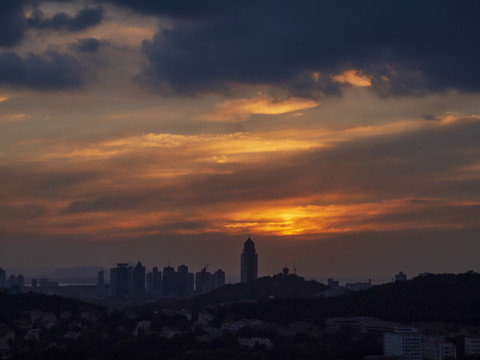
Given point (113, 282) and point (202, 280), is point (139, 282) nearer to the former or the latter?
point (113, 282)

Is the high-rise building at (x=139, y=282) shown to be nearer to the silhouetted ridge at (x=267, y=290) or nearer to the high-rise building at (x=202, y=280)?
the high-rise building at (x=202, y=280)

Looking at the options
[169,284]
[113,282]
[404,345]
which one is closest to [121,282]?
[113,282]

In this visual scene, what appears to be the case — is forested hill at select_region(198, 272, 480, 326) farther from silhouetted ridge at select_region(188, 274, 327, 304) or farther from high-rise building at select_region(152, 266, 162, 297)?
high-rise building at select_region(152, 266, 162, 297)

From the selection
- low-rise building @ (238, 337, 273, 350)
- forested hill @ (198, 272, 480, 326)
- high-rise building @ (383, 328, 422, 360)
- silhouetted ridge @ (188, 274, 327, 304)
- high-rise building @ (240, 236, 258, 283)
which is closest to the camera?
high-rise building @ (383, 328, 422, 360)

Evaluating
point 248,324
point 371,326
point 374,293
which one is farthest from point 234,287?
point 371,326

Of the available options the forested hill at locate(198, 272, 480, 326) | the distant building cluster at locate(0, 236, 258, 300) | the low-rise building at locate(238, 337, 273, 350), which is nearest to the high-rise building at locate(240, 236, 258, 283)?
the distant building cluster at locate(0, 236, 258, 300)

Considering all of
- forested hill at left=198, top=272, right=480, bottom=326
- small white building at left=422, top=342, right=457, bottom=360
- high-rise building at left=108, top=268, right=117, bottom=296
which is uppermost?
high-rise building at left=108, top=268, right=117, bottom=296

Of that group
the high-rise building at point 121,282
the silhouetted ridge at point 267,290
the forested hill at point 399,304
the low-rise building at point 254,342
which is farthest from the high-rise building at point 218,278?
the low-rise building at point 254,342
